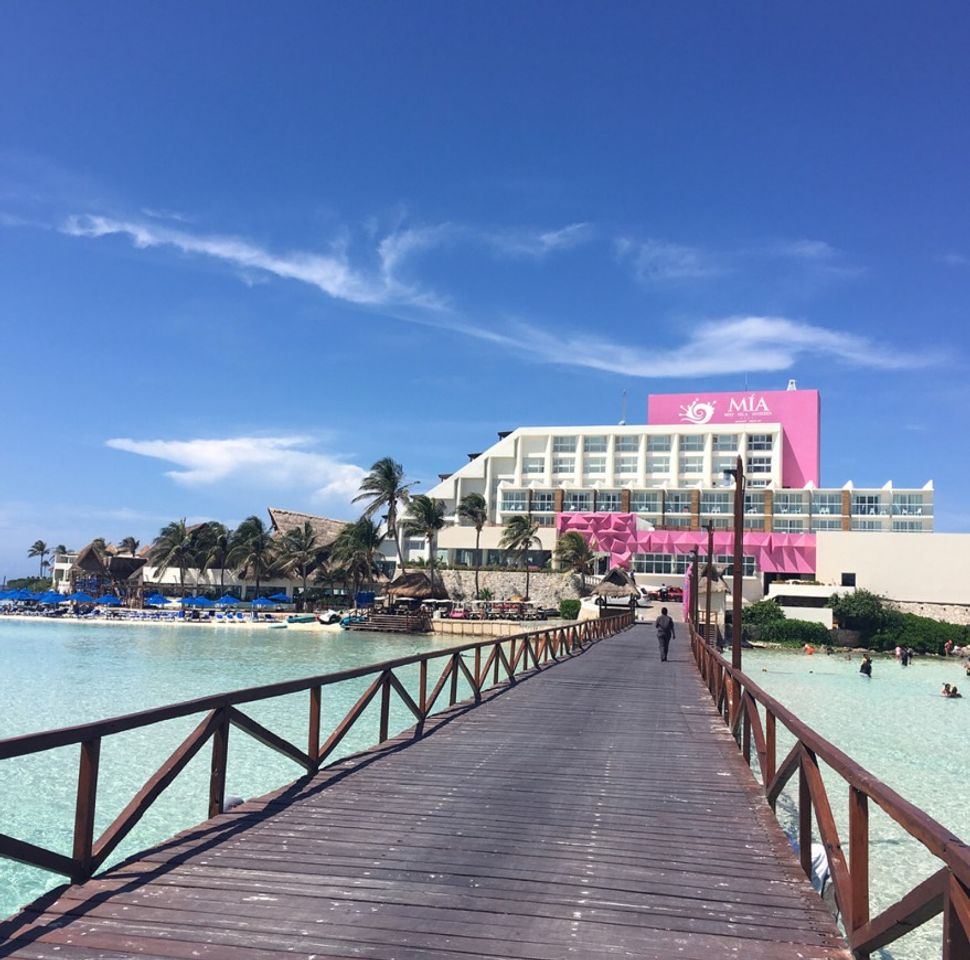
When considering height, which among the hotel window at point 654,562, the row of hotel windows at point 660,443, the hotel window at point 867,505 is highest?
the row of hotel windows at point 660,443

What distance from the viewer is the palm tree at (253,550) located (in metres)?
73.3

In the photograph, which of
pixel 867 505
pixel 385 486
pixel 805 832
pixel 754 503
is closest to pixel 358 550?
pixel 385 486

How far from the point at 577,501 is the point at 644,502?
677 cm

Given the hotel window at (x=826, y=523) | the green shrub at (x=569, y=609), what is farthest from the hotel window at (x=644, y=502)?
the green shrub at (x=569, y=609)

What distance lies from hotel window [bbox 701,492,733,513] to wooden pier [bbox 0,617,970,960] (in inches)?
2888

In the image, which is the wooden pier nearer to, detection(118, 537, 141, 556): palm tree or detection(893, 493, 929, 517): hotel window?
detection(893, 493, 929, 517): hotel window

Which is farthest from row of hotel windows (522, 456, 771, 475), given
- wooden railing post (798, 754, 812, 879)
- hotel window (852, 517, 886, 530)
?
wooden railing post (798, 754, 812, 879)

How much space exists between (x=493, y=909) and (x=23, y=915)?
244 cm

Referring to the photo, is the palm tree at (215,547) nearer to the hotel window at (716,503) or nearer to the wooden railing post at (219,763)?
the hotel window at (716,503)

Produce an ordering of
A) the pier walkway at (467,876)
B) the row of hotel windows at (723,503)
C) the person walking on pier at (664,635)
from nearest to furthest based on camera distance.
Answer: the pier walkway at (467,876)
the person walking on pier at (664,635)
the row of hotel windows at (723,503)

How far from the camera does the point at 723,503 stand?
264 ft

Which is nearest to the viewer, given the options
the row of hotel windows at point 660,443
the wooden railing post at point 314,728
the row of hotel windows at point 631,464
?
the wooden railing post at point 314,728

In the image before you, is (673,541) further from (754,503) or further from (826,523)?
(826,523)

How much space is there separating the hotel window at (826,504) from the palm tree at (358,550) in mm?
40438
